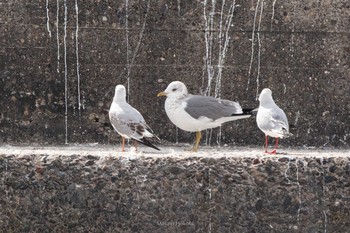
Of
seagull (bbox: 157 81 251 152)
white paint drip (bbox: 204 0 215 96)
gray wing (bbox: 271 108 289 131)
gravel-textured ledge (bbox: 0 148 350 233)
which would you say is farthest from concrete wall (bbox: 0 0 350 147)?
gravel-textured ledge (bbox: 0 148 350 233)

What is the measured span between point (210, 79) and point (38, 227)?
7.33 feet

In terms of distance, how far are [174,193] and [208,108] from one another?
799mm

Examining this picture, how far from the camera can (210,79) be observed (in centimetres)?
673

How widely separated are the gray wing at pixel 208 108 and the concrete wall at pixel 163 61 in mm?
1198

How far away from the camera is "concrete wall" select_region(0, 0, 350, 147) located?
667 cm

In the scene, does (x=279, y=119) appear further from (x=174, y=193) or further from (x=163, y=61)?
(x=163, y=61)

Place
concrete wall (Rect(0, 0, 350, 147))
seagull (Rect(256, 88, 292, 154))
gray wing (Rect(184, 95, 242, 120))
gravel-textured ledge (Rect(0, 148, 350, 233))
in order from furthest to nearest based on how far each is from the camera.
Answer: concrete wall (Rect(0, 0, 350, 147)) → gray wing (Rect(184, 95, 242, 120)) → seagull (Rect(256, 88, 292, 154)) → gravel-textured ledge (Rect(0, 148, 350, 233))

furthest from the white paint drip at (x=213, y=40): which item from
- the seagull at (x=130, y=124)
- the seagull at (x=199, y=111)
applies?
the seagull at (x=130, y=124)

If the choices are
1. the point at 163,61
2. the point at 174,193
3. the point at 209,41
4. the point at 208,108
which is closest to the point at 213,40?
the point at 209,41

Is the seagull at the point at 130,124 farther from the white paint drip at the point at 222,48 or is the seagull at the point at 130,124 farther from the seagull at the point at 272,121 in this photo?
the white paint drip at the point at 222,48

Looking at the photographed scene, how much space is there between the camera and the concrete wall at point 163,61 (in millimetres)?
6672

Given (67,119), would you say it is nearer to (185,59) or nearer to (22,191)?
(185,59)

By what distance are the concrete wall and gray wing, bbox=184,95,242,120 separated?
3.93 feet

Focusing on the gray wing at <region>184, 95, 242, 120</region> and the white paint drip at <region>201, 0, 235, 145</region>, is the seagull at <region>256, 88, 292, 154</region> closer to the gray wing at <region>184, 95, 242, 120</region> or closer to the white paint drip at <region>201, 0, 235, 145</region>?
the gray wing at <region>184, 95, 242, 120</region>
